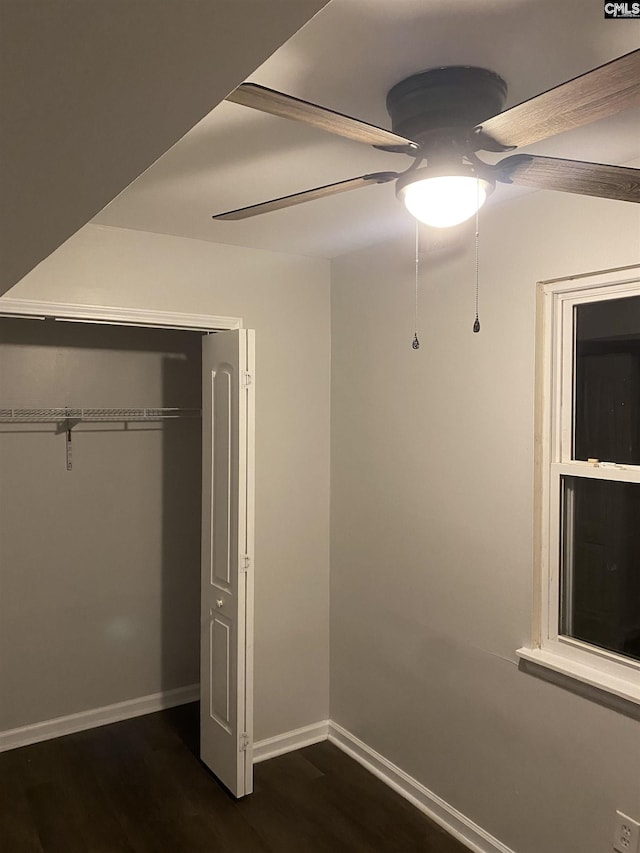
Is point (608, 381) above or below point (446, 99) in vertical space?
below

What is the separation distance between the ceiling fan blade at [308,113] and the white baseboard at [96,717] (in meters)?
3.50

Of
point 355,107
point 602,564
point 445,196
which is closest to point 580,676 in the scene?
point 602,564

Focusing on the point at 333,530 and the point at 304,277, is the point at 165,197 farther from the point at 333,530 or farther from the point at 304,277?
the point at 333,530

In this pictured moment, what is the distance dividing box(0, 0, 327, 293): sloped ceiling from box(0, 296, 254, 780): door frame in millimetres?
2435

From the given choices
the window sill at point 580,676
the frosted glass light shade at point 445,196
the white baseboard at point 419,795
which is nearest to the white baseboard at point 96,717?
the white baseboard at point 419,795

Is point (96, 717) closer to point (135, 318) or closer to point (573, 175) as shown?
point (135, 318)

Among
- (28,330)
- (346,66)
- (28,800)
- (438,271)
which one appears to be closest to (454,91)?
(346,66)

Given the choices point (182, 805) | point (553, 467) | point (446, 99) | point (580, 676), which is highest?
point (446, 99)

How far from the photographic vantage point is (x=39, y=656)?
3637mm

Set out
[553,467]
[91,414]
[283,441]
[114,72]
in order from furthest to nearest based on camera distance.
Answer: [91,414] → [283,441] → [553,467] → [114,72]

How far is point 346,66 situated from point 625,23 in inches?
22.0

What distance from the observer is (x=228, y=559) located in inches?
124

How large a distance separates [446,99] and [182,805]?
298 cm

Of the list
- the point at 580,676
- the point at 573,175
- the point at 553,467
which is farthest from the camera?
the point at 553,467
